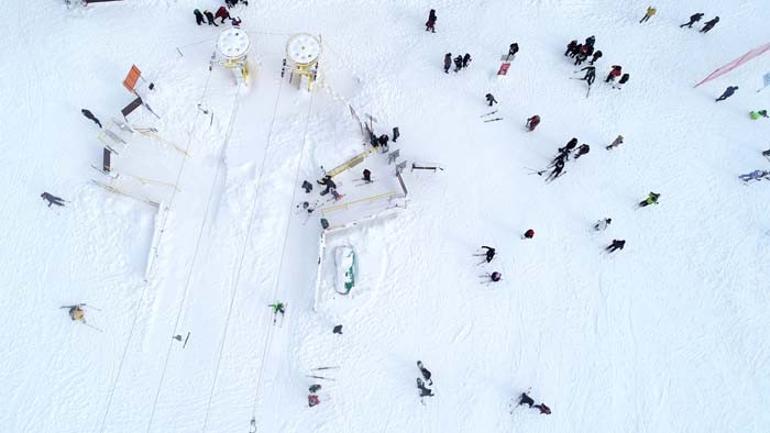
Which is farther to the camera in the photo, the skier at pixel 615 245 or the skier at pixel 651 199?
the skier at pixel 651 199

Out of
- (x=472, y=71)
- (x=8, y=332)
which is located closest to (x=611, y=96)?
(x=472, y=71)

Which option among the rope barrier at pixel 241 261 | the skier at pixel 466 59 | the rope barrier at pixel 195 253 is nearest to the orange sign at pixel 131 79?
the rope barrier at pixel 195 253

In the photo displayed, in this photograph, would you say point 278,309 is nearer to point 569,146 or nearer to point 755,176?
point 569,146

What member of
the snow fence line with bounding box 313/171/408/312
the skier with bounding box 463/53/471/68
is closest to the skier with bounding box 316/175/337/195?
the snow fence line with bounding box 313/171/408/312

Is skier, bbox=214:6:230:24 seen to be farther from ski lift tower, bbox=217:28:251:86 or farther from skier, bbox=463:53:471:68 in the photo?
skier, bbox=463:53:471:68

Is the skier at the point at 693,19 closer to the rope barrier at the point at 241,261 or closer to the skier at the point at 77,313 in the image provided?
the rope barrier at the point at 241,261
